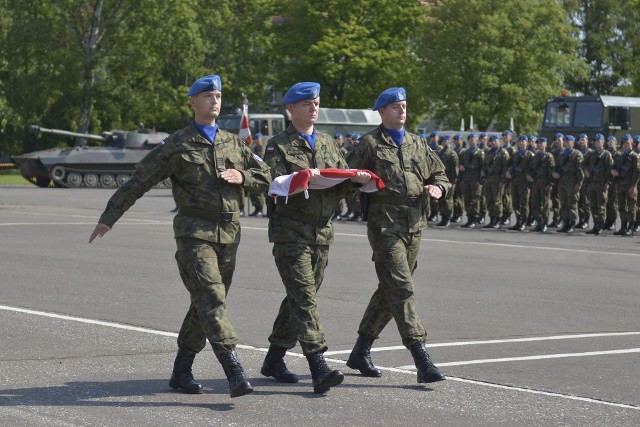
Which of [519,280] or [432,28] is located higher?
[432,28]

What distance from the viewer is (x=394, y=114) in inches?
342

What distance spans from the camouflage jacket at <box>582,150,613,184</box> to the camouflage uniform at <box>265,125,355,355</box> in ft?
58.6

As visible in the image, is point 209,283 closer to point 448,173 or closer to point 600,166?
point 600,166

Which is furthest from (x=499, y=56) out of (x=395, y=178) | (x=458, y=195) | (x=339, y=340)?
(x=395, y=178)

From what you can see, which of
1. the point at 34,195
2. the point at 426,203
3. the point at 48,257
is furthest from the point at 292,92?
the point at 34,195

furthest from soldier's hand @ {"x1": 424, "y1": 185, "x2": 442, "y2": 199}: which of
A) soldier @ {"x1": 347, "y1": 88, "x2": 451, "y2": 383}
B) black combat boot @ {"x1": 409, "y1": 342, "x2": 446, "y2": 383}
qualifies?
black combat boot @ {"x1": 409, "y1": 342, "x2": 446, "y2": 383}

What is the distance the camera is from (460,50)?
54.0m

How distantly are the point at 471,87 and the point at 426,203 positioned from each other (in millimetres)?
45767

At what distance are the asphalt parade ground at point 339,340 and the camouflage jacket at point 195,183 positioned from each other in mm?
1043

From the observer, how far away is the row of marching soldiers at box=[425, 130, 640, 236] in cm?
2520

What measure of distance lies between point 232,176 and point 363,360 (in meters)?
1.62

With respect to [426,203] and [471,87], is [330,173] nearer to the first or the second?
[426,203]

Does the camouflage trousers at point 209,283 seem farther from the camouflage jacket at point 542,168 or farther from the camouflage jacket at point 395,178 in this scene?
the camouflage jacket at point 542,168

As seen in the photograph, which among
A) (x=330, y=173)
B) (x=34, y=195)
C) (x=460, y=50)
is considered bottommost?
(x=34, y=195)
